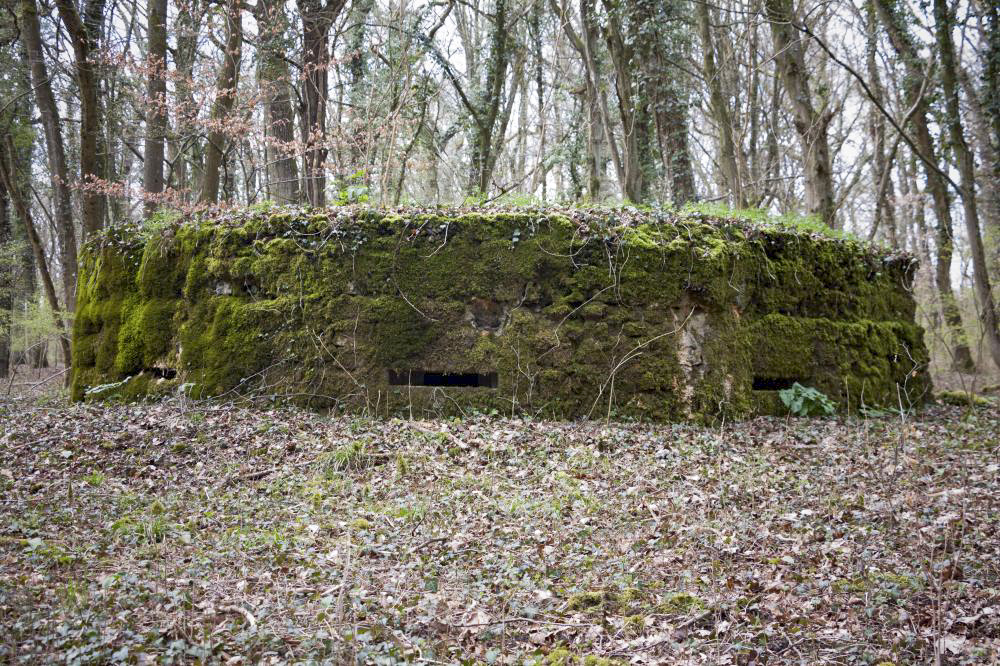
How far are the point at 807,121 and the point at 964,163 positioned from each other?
2.48 meters

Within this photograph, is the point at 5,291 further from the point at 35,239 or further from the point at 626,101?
the point at 626,101

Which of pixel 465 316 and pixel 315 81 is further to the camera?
pixel 315 81

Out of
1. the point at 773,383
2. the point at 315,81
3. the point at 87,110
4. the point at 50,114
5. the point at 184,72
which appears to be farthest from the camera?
the point at 315,81

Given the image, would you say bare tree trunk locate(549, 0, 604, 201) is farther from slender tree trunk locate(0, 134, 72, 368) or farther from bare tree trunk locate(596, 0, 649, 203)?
slender tree trunk locate(0, 134, 72, 368)

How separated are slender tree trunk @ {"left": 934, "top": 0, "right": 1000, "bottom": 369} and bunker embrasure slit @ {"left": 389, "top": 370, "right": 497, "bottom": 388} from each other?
8.23 metres

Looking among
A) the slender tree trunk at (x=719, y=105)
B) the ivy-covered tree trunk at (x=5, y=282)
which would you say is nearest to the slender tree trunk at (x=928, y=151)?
the slender tree trunk at (x=719, y=105)

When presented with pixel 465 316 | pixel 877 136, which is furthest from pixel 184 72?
pixel 877 136

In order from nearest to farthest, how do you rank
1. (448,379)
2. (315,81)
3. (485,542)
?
(485,542)
(448,379)
(315,81)

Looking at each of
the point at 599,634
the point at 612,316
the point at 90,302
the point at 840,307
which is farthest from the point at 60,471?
the point at 840,307

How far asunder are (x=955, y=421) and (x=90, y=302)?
10523 millimetres

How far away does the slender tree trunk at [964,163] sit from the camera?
1038cm

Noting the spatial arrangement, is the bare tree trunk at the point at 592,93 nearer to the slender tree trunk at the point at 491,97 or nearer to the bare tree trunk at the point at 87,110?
the slender tree trunk at the point at 491,97

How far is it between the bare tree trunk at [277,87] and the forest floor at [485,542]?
680cm

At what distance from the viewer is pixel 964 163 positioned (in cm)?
1069
